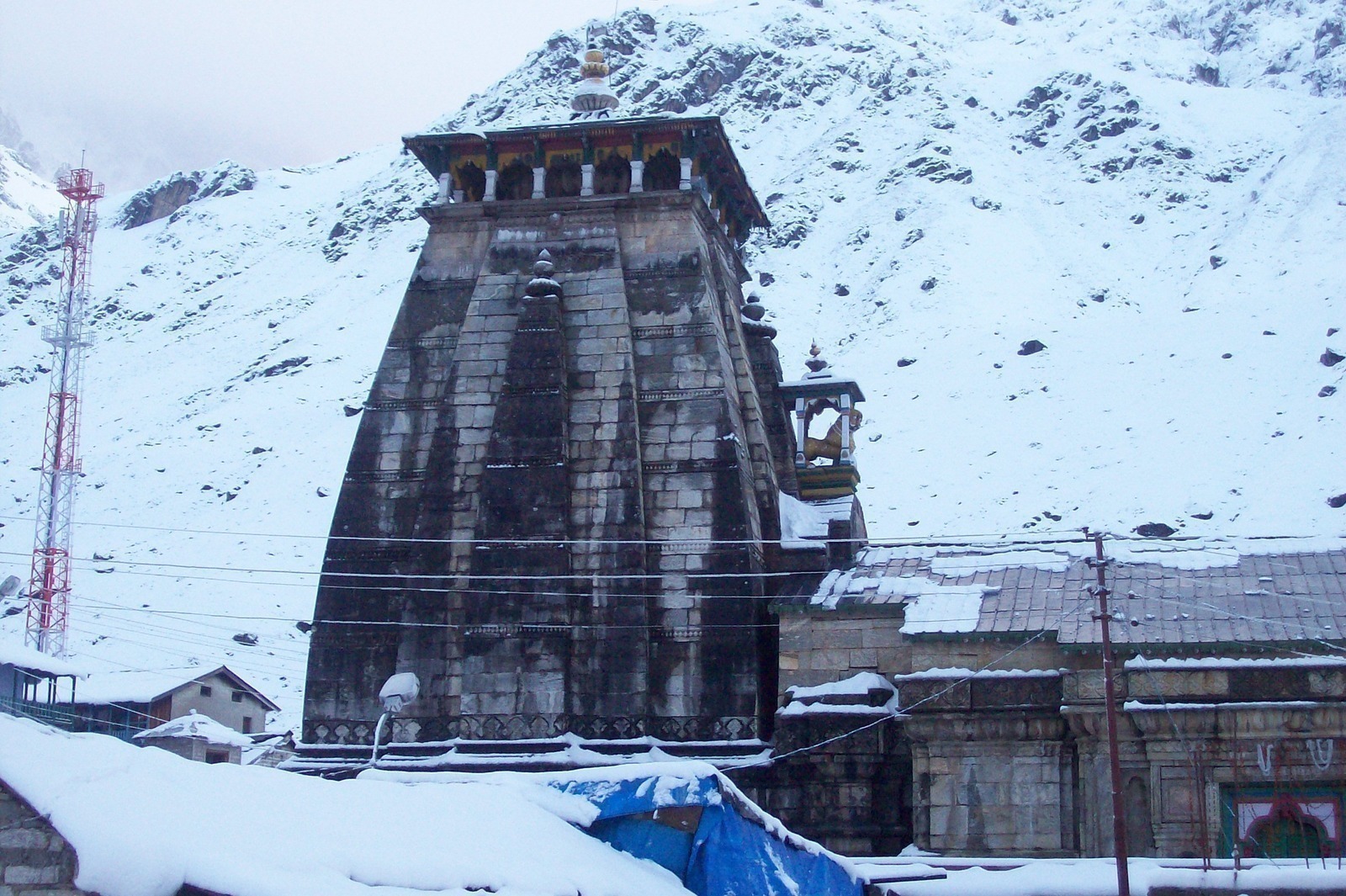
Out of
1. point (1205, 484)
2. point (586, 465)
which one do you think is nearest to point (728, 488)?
point (586, 465)

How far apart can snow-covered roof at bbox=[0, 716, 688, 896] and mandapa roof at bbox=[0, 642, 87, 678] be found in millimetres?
14104

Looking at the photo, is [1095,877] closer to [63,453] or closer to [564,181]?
[564,181]

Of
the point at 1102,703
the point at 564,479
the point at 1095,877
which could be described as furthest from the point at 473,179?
the point at 1095,877

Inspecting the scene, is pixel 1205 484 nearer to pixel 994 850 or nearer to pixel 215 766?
pixel 994 850

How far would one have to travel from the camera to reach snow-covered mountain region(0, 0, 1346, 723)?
77625 mm

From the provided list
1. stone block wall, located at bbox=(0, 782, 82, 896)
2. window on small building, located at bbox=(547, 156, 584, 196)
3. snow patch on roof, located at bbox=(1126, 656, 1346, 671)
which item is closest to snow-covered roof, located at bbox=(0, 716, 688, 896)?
stone block wall, located at bbox=(0, 782, 82, 896)

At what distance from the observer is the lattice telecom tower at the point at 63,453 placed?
57781mm

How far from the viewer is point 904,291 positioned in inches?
4414

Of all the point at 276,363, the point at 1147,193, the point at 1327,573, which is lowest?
the point at 1327,573

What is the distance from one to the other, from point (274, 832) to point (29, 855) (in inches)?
71.3

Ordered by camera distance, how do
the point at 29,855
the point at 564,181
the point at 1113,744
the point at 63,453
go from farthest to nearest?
the point at 63,453
the point at 564,181
the point at 1113,744
the point at 29,855

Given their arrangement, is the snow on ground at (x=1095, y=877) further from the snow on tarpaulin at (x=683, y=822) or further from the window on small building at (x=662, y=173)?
the window on small building at (x=662, y=173)

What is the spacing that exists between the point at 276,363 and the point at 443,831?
108997mm

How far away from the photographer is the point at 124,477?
101 m
